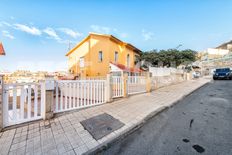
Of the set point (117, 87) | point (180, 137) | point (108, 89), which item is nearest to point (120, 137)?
point (180, 137)

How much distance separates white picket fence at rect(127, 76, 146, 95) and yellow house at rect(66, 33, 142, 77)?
22.3 ft

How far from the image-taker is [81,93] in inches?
203

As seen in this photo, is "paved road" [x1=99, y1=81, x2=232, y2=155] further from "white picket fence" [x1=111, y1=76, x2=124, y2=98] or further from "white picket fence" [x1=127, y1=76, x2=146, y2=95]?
"white picket fence" [x1=127, y1=76, x2=146, y2=95]

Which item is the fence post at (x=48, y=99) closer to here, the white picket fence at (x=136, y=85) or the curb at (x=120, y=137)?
the curb at (x=120, y=137)

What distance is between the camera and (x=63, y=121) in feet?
12.5

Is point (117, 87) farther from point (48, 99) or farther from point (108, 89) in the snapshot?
point (48, 99)

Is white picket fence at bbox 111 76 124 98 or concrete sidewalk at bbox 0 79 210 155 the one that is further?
white picket fence at bbox 111 76 124 98

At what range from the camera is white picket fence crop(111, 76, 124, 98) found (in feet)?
21.4

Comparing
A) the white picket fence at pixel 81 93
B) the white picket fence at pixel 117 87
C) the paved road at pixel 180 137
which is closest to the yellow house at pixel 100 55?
the white picket fence at pixel 117 87

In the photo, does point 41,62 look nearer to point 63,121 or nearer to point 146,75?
point 146,75

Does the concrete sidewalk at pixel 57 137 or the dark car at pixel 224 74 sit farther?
the dark car at pixel 224 74

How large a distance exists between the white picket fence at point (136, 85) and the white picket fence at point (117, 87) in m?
0.70

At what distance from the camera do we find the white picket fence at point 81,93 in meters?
4.59

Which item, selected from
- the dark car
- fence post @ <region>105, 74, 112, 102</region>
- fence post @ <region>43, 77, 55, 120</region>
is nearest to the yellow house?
fence post @ <region>105, 74, 112, 102</region>
